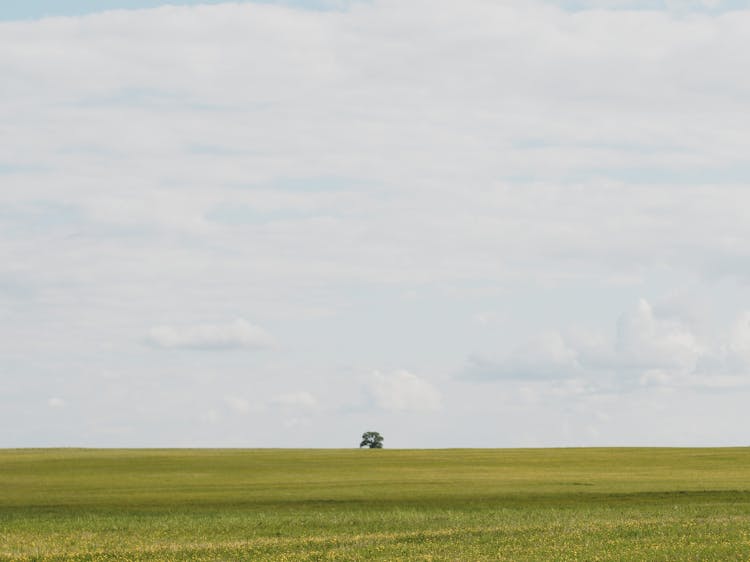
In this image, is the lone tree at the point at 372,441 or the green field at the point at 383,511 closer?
the green field at the point at 383,511

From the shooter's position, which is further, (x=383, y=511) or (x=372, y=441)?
(x=372, y=441)

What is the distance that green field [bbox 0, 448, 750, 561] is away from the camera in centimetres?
3400

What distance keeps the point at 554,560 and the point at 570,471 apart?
60633 millimetres

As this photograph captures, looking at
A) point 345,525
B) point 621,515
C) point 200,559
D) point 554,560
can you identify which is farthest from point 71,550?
point 621,515

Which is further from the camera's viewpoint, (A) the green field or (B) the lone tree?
(B) the lone tree

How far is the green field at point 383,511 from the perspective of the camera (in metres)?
34.0

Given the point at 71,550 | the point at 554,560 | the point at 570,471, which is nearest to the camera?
the point at 554,560

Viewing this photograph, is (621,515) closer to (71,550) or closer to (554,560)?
(554,560)

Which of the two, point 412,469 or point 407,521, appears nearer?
point 407,521

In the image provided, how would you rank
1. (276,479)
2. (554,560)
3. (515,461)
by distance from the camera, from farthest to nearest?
(515,461) < (276,479) < (554,560)

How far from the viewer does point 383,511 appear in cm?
5159

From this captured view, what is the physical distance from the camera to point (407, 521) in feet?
148

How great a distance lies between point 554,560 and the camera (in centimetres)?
3062

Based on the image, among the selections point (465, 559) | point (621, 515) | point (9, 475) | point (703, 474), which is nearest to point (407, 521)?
point (621, 515)
